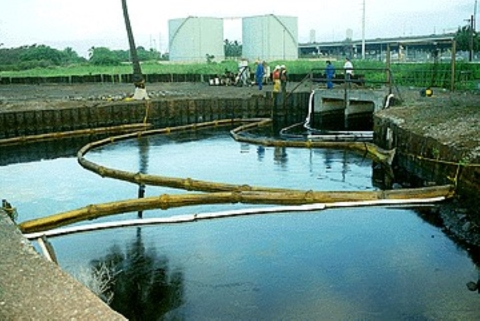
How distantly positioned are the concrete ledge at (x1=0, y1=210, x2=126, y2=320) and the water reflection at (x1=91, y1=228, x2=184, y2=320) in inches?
52.8

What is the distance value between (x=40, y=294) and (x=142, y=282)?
2.41m

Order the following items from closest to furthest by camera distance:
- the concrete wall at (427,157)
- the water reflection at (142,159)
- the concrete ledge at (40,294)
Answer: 1. the concrete ledge at (40,294)
2. the concrete wall at (427,157)
3. the water reflection at (142,159)

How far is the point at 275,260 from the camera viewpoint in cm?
716

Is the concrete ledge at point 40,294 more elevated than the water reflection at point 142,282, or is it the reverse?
the concrete ledge at point 40,294

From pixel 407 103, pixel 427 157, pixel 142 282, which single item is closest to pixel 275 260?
pixel 142 282

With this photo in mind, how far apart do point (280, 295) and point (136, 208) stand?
3.51 metres

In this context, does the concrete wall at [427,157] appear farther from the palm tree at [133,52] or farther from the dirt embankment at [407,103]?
the palm tree at [133,52]

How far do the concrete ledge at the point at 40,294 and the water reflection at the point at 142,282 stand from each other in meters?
1.34

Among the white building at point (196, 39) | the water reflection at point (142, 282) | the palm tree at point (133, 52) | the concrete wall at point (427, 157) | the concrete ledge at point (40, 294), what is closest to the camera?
the concrete ledge at point (40, 294)

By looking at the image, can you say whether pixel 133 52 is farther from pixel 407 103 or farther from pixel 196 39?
pixel 196 39

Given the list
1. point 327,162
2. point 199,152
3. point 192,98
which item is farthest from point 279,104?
point 327,162

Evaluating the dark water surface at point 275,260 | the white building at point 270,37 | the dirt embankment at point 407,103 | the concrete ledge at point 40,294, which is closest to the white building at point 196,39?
the white building at point 270,37

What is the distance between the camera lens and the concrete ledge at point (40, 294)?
12.6ft

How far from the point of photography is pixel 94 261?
714 cm
